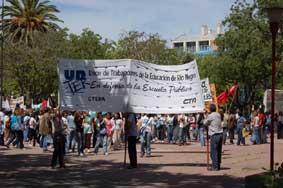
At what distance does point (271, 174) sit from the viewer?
31.7 feet

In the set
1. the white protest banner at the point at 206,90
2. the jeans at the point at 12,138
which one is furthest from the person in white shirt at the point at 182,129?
the jeans at the point at 12,138

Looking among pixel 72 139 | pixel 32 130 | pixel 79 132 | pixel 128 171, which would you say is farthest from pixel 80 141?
pixel 32 130

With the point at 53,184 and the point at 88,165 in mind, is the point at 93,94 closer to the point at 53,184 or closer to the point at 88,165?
the point at 88,165

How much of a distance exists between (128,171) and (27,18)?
51.1 meters

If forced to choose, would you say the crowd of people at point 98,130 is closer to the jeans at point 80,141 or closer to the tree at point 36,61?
the jeans at point 80,141

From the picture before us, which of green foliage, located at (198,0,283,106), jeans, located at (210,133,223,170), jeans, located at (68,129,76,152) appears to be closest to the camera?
jeans, located at (210,133,223,170)

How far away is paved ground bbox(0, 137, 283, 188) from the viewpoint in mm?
13930

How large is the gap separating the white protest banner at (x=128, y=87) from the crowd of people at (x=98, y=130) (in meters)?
0.54

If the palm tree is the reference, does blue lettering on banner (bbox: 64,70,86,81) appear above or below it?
below

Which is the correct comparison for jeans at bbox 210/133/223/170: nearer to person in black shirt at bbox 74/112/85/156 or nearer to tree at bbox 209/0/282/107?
person in black shirt at bbox 74/112/85/156

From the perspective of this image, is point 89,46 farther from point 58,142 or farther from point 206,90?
point 58,142

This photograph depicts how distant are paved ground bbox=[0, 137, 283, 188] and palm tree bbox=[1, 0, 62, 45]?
43.8 metres

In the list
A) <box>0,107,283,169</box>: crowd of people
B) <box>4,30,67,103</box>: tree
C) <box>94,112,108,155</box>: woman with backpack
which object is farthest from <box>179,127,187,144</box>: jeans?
<box>4,30,67,103</box>: tree

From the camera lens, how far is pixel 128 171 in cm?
1634
